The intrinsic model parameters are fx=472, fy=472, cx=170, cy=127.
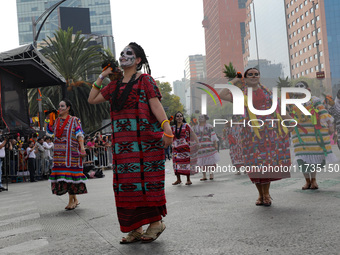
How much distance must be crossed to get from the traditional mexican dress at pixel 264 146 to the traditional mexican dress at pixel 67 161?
9.10 feet

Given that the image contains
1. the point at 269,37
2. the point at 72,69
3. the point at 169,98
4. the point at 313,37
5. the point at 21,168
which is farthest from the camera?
the point at 269,37

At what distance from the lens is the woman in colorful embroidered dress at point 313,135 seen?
817 cm

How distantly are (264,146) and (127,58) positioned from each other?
8.88 ft

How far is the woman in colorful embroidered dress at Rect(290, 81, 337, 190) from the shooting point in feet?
26.8

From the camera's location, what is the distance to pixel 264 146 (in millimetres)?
6625

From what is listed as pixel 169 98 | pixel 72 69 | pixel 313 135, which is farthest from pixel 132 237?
pixel 169 98

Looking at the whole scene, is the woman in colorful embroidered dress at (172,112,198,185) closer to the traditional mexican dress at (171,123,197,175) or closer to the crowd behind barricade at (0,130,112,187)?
the traditional mexican dress at (171,123,197,175)

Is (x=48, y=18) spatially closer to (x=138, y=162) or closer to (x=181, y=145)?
(x=181, y=145)

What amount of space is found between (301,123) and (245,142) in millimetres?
2018

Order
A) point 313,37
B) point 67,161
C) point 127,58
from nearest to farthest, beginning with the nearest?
point 127,58 → point 67,161 → point 313,37

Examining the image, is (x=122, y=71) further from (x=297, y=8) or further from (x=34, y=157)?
(x=297, y=8)

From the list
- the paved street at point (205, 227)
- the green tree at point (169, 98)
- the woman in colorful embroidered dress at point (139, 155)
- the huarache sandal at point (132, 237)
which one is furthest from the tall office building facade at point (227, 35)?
Answer: the huarache sandal at point (132, 237)

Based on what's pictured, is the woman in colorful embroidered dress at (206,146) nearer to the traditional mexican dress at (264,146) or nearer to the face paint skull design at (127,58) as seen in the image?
the traditional mexican dress at (264,146)

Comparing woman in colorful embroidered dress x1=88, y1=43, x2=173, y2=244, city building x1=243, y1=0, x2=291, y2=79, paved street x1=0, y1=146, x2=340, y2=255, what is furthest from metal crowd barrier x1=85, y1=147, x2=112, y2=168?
city building x1=243, y1=0, x2=291, y2=79
